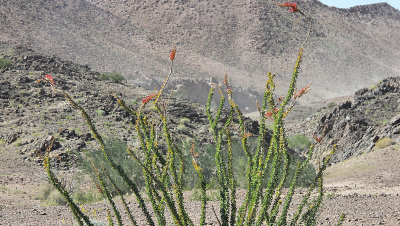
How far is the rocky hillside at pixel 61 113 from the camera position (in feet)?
74.3

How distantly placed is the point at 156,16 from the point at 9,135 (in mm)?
69896

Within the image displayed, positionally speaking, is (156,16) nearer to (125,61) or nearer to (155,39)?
(155,39)

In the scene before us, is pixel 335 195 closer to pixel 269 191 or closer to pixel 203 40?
pixel 269 191

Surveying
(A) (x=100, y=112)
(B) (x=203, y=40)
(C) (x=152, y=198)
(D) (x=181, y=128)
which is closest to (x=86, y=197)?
(C) (x=152, y=198)

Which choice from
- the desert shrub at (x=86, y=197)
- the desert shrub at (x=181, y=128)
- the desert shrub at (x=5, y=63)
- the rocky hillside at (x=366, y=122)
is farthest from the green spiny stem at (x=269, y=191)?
the desert shrub at (x=5, y=63)

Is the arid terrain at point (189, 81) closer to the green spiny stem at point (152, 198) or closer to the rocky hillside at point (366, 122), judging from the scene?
the rocky hillside at point (366, 122)

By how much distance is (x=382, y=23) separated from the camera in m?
114

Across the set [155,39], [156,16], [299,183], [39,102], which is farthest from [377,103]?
[156,16]

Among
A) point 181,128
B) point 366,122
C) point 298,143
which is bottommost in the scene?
point 298,143

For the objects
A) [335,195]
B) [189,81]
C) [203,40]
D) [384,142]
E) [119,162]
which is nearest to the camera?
[335,195]

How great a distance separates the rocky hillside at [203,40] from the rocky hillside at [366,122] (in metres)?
31.9

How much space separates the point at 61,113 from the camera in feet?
87.4

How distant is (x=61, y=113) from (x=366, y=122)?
1594 centimetres

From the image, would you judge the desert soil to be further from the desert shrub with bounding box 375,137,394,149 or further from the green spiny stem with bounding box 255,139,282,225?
the green spiny stem with bounding box 255,139,282,225
